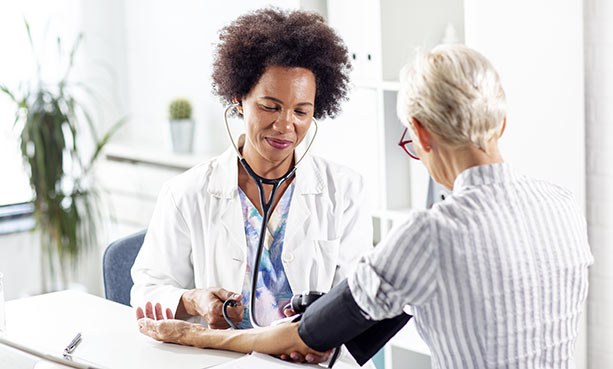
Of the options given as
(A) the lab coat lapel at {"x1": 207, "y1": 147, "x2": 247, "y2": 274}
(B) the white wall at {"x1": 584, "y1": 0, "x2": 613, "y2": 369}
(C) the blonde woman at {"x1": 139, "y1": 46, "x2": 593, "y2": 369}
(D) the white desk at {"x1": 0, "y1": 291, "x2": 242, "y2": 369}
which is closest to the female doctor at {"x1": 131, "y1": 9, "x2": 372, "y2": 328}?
(A) the lab coat lapel at {"x1": 207, "y1": 147, "x2": 247, "y2": 274}

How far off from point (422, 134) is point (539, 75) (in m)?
1.32

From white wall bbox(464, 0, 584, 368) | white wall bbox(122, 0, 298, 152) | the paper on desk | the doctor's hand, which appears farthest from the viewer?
white wall bbox(122, 0, 298, 152)

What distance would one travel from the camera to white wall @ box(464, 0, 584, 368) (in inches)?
91.8

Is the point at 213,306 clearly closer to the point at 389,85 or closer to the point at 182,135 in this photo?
the point at 389,85

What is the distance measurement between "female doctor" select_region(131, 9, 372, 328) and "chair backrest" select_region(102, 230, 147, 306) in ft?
0.65

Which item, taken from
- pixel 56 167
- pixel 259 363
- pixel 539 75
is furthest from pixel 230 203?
pixel 56 167

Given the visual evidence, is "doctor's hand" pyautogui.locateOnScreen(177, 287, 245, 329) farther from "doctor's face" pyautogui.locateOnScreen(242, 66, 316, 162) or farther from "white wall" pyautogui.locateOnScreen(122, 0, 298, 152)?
"white wall" pyautogui.locateOnScreen(122, 0, 298, 152)

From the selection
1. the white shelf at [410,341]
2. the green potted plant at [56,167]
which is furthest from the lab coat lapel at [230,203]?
the green potted plant at [56,167]

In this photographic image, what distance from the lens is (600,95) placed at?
239 centimetres

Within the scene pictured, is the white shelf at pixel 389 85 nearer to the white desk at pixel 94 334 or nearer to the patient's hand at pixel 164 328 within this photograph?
the white desk at pixel 94 334

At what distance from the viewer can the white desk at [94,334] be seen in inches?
52.9

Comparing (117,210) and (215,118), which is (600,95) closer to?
(215,118)

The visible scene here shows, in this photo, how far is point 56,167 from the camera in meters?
3.61

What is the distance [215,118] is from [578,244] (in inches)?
107
